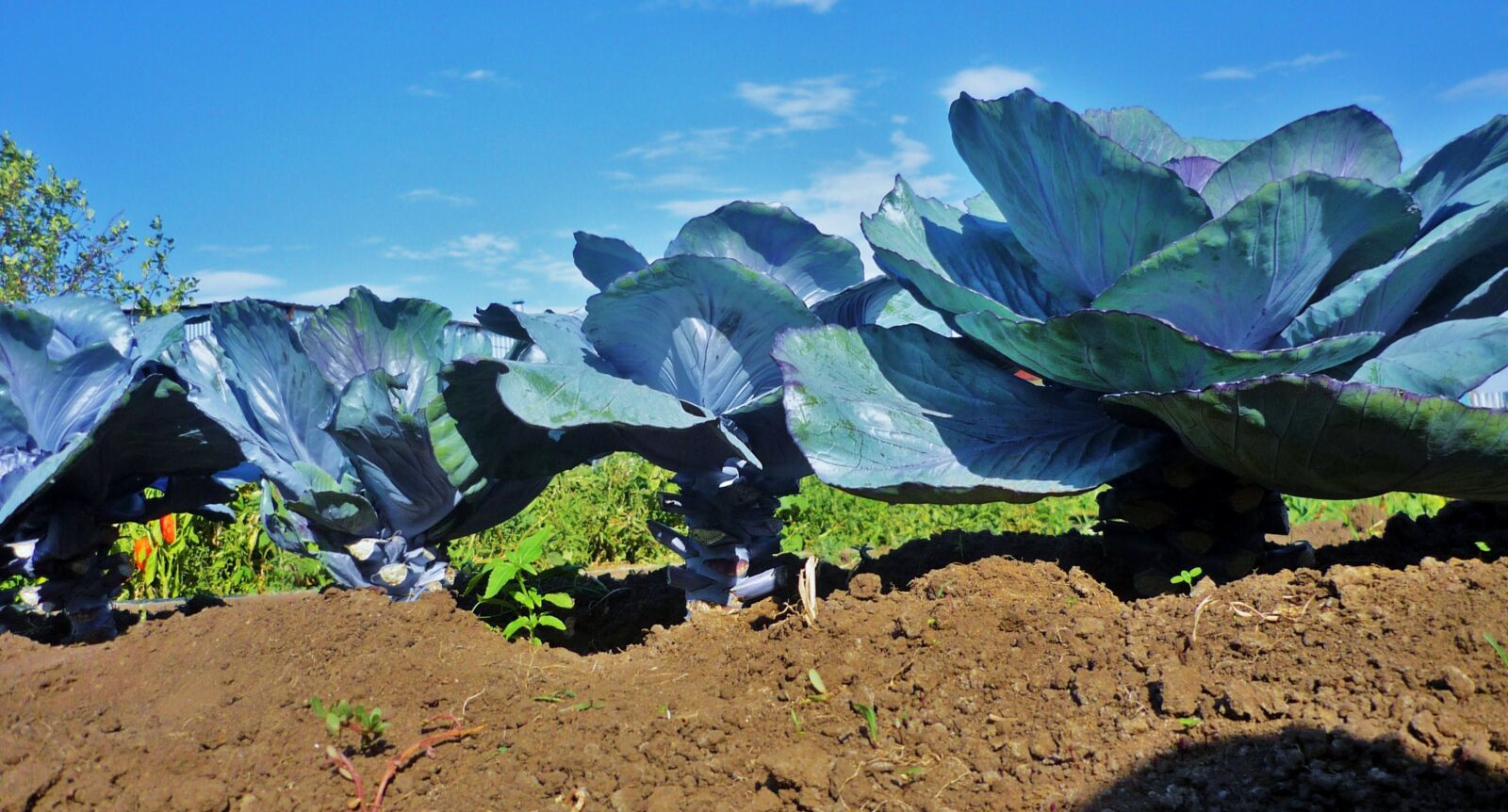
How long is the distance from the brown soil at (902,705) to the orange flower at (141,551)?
1930mm

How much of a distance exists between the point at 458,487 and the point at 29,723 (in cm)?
88

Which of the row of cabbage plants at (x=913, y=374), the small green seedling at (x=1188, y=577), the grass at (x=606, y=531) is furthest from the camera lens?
the grass at (x=606, y=531)

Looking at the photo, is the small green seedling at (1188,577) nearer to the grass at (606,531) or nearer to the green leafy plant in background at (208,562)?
the grass at (606,531)

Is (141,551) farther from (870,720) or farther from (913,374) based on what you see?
(870,720)

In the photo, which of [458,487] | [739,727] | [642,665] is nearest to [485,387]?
[458,487]

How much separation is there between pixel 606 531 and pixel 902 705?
3.40 meters

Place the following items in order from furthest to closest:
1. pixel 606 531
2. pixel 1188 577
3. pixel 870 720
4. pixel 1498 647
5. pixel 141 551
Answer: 1. pixel 606 531
2. pixel 141 551
3. pixel 1188 577
4. pixel 870 720
5. pixel 1498 647

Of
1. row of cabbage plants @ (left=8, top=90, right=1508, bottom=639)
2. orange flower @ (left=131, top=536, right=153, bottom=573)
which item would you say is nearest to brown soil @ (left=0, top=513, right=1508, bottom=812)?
row of cabbage plants @ (left=8, top=90, right=1508, bottom=639)

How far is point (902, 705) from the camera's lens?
1673 millimetres

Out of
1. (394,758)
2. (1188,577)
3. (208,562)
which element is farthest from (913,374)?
(208,562)

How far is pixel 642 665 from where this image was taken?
217 cm

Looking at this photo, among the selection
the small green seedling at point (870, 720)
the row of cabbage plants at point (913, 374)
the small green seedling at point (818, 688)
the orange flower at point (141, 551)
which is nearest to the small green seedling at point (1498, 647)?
the row of cabbage plants at point (913, 374)

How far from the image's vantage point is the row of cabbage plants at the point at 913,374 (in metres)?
1.69

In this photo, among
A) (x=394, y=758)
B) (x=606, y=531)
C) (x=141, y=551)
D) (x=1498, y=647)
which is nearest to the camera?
(x=1498, y=647)
